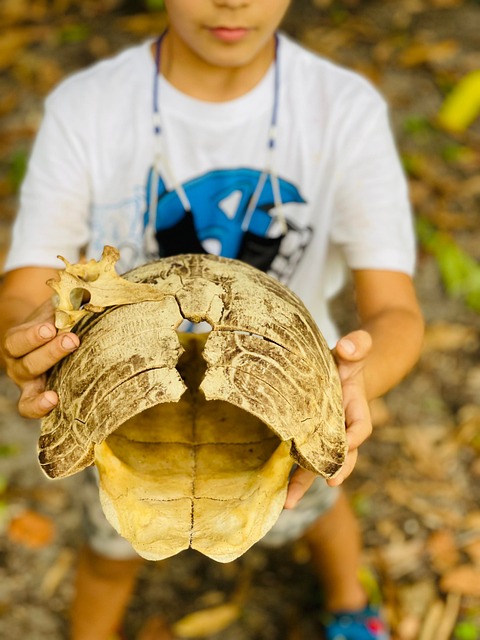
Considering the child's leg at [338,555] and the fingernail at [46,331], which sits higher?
the fingernail at [46,331]


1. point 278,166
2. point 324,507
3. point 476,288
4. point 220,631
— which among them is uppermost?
point 278,166

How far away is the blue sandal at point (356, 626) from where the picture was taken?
8.81 feet

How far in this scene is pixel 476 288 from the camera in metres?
3.78

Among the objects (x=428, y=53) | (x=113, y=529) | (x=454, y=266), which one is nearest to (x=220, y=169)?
(x=113, y=529)

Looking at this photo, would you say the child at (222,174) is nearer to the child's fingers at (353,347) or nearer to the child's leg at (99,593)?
the child's leg at (99,593)

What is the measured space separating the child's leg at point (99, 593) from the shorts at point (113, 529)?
4.0 inches

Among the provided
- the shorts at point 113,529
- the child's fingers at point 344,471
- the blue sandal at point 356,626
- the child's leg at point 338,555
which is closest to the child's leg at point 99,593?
the shorts at point 113,529

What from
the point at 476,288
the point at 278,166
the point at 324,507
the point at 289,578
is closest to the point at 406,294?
the point at 278,166

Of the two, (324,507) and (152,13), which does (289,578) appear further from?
(152,13)

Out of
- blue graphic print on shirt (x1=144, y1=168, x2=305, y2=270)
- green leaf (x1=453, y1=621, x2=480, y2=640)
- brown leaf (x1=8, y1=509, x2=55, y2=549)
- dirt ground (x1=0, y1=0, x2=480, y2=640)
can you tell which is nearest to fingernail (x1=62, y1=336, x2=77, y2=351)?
blue graphic print on shirt (x1=144, y1=168, x2=305, y2=270)

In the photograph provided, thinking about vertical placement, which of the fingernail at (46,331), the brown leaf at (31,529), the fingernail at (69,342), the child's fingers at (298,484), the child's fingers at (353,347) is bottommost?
the brown leaf at (31,529)

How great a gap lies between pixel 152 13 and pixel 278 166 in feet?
11.7

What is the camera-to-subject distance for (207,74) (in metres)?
2.06

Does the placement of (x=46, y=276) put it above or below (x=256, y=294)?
below
